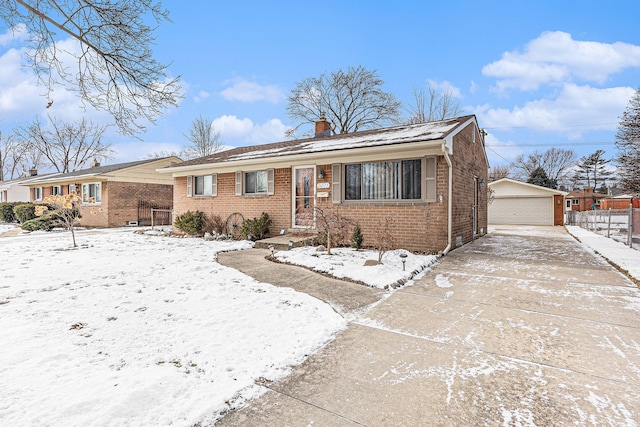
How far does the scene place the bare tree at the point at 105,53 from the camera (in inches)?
200

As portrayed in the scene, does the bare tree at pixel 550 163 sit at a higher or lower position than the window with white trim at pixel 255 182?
higher

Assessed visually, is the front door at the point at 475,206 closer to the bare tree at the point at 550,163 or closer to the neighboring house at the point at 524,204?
Result: the neighboring house at the point at 524,204

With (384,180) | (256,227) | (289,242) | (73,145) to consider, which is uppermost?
(73,145)

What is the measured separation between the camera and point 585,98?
31875 millimetres

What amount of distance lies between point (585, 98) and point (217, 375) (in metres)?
42.3

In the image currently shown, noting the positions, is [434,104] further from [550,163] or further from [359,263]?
[550,163]

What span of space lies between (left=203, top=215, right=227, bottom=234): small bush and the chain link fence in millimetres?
Answer: 13239

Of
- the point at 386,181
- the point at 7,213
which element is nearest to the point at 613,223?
the point at 386,181

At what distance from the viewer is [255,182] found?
11164 millimetres

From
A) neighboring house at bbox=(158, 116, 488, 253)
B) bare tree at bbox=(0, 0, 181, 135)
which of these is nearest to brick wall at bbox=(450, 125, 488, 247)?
neighboring house at bbox=(158, 116, 488, 253)

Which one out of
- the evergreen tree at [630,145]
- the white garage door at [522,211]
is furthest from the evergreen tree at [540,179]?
the evergreen tree at [630,145]

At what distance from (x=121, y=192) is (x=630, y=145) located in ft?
76.7

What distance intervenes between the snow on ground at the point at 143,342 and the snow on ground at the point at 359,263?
1389 mm

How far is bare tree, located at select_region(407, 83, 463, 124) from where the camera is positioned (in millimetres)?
24469
